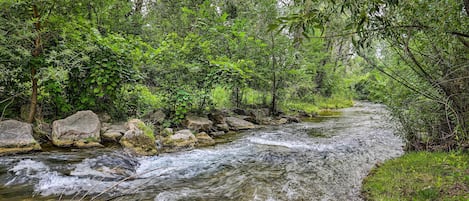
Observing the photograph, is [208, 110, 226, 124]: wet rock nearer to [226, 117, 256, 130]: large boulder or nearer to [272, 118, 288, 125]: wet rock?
[226, 117, 256, 130]: large boulder

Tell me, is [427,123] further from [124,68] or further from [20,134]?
[20,134]

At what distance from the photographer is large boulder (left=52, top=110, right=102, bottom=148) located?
7.21m

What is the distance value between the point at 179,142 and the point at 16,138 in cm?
400

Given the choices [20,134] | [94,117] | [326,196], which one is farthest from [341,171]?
[20,134]

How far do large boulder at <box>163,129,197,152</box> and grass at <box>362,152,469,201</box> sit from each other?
16.5ft

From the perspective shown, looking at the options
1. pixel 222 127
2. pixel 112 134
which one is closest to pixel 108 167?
pixel 112 134

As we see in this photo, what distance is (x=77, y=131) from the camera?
7.44 metres

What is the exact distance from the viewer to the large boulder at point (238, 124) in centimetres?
1205

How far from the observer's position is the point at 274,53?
1453cm

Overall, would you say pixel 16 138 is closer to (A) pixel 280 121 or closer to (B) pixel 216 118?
(B) pixel 216 118

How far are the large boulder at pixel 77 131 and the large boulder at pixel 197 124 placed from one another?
10.5ft

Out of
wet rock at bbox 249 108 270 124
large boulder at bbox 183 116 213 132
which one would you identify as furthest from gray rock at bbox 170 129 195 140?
wet rock at bbox 249 108 270 124

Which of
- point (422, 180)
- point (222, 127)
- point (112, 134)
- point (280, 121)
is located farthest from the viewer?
point (280, 121)

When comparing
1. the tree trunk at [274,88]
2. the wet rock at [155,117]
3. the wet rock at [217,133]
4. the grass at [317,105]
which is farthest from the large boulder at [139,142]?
the grass at [317,105]
